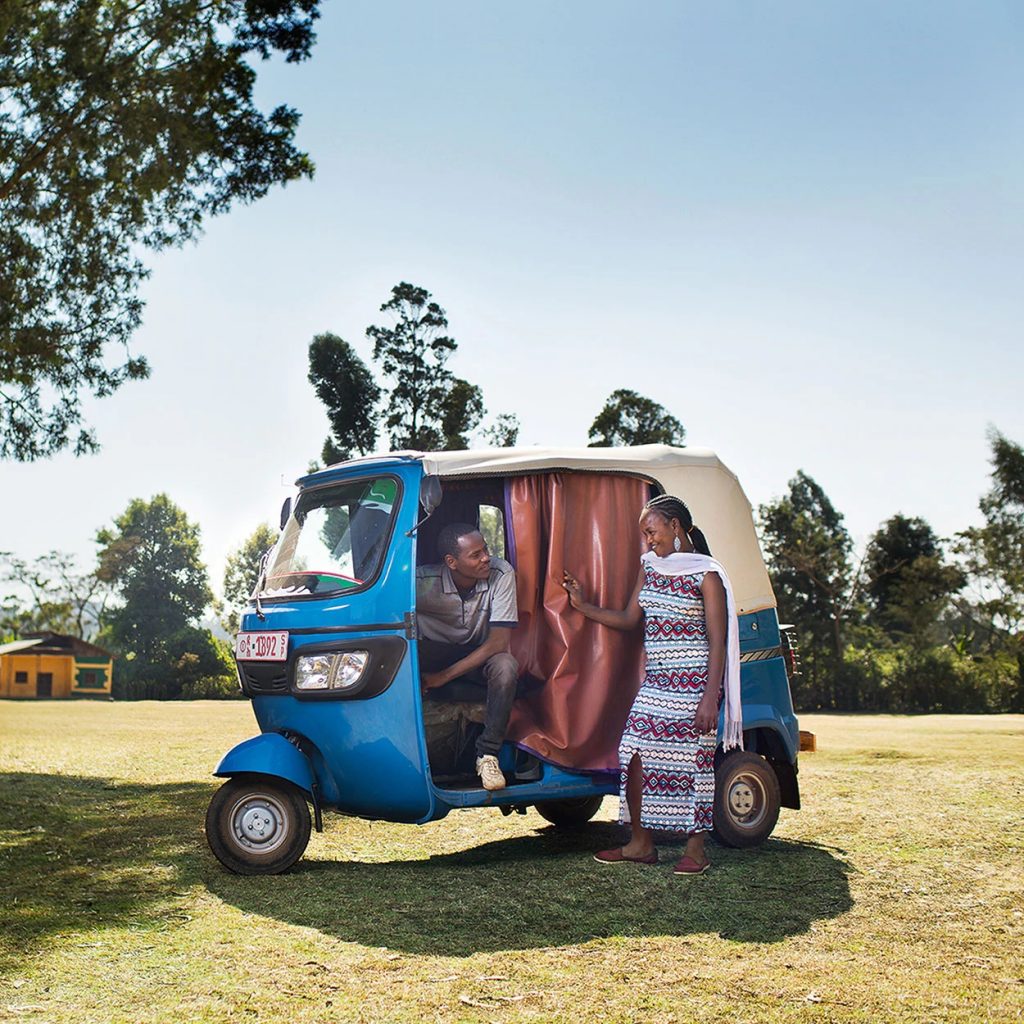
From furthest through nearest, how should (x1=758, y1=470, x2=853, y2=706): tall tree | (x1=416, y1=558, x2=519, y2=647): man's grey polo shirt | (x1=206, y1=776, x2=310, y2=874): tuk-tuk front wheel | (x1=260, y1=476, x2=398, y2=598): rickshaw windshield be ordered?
(x1=758, y1=470, x2=853, y2=706): tall tree
(x1=416, y1=558, x2=519, y2=647): man's grey polo shirt
(x1=260, y1=476, x2=398, y2=598): rickshaw windshield
(x1=206, y1=776, x2=310, y2=874): tuk-tuk front wheel

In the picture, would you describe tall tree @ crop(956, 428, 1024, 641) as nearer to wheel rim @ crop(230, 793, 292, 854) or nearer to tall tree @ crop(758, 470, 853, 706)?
tall tree @ crop(758, 470, 853, 706)

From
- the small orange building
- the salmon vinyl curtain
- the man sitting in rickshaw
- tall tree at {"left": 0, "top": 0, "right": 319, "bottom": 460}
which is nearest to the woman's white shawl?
the salmon vinyl curtain

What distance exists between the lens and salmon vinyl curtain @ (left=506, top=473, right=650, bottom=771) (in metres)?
8.20

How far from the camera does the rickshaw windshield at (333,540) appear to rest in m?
7.68

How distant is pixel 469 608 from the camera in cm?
818

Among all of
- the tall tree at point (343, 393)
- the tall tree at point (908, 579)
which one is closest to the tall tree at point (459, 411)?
the tall tree at point (343, 393)

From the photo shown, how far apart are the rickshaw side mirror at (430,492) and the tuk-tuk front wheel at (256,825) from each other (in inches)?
76.1

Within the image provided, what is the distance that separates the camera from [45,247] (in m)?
17.5

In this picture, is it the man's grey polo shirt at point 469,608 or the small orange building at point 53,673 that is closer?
the man's grey polo shirt at point 469,608

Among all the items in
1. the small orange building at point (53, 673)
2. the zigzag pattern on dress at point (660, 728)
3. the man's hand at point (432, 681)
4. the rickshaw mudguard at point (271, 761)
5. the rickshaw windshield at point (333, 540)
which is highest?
the rickshaw windshield at point (333, 540)

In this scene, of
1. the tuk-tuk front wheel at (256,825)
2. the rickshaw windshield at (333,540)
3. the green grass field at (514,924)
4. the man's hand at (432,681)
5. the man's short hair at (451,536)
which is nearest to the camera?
the green grass field at (514,924)

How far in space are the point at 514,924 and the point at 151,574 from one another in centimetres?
8566

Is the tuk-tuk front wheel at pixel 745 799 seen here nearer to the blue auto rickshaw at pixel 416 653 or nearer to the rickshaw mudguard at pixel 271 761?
the blue auto rickshaw at pixel 416 653

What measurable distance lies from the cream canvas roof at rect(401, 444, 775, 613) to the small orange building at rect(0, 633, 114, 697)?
197 ft
